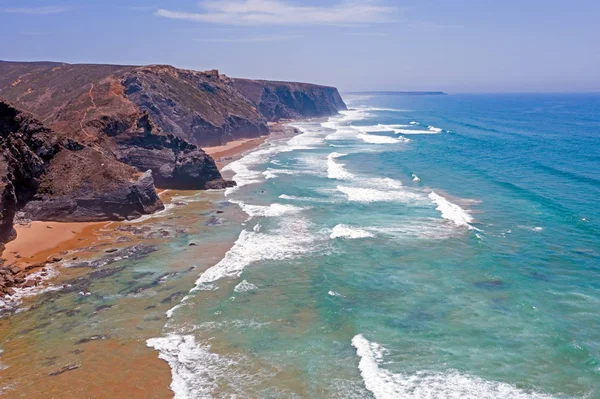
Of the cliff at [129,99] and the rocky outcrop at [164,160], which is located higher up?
the cliff at [129,99]

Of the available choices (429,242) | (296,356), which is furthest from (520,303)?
(296,356)

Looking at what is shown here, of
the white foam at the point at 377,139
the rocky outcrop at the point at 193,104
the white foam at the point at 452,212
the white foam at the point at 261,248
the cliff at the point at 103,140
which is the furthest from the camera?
the white foam at the point at 377,139

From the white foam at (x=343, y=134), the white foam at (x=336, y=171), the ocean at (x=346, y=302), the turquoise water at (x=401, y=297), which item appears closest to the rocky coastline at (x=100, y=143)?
the ocean at (x=346, y=302)

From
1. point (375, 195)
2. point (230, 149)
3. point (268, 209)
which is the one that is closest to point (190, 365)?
point (268, 209)

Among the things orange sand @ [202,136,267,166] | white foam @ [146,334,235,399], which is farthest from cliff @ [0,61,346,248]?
white foam @ [146,334,235,399]

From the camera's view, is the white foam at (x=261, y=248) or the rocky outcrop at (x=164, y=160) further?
the rocky outcrop at (x=164, y=160)

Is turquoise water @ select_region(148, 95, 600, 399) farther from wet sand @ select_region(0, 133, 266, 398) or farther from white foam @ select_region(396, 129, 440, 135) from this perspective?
white foam @ select_region(396, 129, 440, 135)

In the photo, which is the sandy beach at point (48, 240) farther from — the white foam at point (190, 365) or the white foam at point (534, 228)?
the white foam at point (534, 228)
